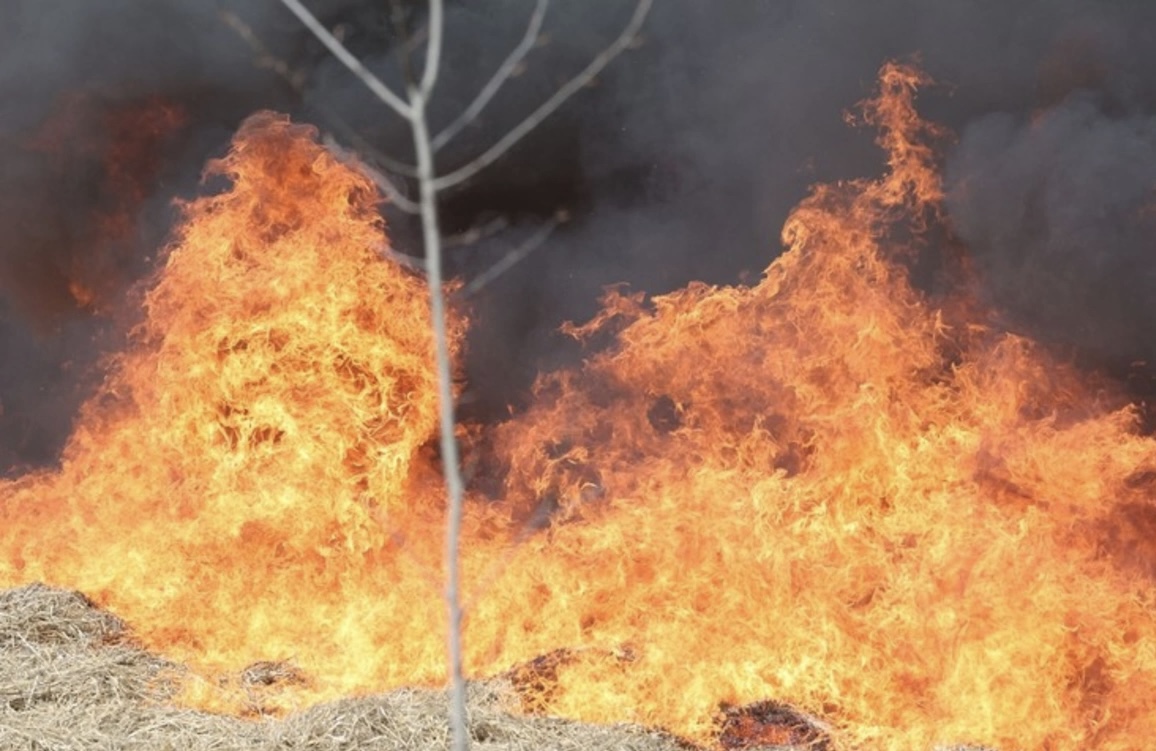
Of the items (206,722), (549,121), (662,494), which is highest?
(549,121)

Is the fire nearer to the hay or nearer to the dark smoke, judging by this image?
the hay

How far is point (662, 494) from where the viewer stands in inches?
320

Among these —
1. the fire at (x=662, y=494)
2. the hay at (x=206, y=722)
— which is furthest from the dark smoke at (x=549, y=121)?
the hay at (x=206, y=722)

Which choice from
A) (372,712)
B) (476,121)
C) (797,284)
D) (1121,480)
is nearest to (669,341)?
(797,284)

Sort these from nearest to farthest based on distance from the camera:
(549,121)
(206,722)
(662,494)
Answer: (206,722), (662,494), (549,121)

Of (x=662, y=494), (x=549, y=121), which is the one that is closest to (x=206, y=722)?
(x=662, y=494)

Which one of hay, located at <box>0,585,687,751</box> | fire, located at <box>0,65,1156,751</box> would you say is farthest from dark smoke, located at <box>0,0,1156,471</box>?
hay, located at <box>0,585,687,751</box>

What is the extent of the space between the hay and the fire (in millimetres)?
382

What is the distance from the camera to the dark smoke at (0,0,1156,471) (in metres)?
9.54

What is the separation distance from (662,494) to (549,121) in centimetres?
411

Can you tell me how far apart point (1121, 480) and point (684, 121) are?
4.81 m

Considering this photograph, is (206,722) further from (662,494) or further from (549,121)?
(549,121)

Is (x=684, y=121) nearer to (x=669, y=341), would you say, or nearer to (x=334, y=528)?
(x=669, y=341)

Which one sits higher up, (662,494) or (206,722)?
(662,494)
